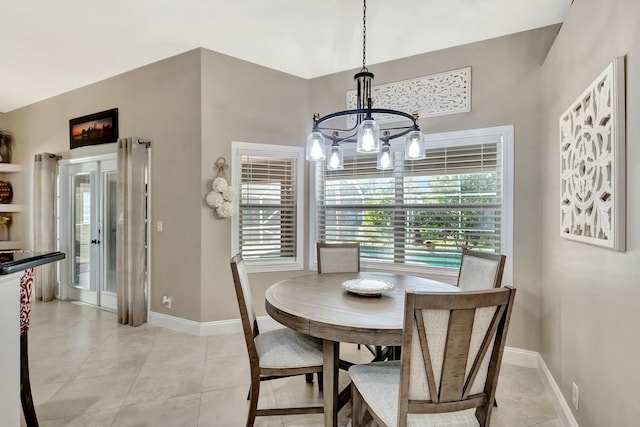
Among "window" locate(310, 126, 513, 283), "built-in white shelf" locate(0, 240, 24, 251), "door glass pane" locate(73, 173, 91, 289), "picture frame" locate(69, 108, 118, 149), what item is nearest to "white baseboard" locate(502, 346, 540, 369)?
"window" locate(310, 126, 513, 283)

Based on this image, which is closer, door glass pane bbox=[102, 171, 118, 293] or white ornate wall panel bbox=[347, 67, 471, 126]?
white ornate wall panel bbox=[347, 67, 471, 126]

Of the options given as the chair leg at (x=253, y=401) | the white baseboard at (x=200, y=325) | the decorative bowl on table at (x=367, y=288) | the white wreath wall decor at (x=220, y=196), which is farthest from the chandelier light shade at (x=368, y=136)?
the white baseboard at (x=200, y=325)

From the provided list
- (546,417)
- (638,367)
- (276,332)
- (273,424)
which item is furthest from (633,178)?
(273,424)

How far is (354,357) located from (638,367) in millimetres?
2063

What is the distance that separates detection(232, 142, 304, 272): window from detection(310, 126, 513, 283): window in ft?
0.96

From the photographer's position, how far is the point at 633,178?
138 cm

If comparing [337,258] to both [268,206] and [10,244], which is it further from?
[10,244]

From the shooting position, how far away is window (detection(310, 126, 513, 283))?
3.11 m

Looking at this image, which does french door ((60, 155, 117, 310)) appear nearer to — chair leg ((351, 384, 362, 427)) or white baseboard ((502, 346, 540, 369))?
Answer: chair leg ((351, 384, 362, 427))

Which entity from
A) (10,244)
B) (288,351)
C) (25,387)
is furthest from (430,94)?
(10,244)

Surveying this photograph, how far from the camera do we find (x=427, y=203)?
11.2 feet

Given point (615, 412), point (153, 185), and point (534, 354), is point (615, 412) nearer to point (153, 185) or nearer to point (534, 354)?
point (534, 354)

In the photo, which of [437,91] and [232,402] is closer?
[232,402]

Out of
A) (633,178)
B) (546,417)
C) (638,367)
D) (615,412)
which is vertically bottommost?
(546,417)
